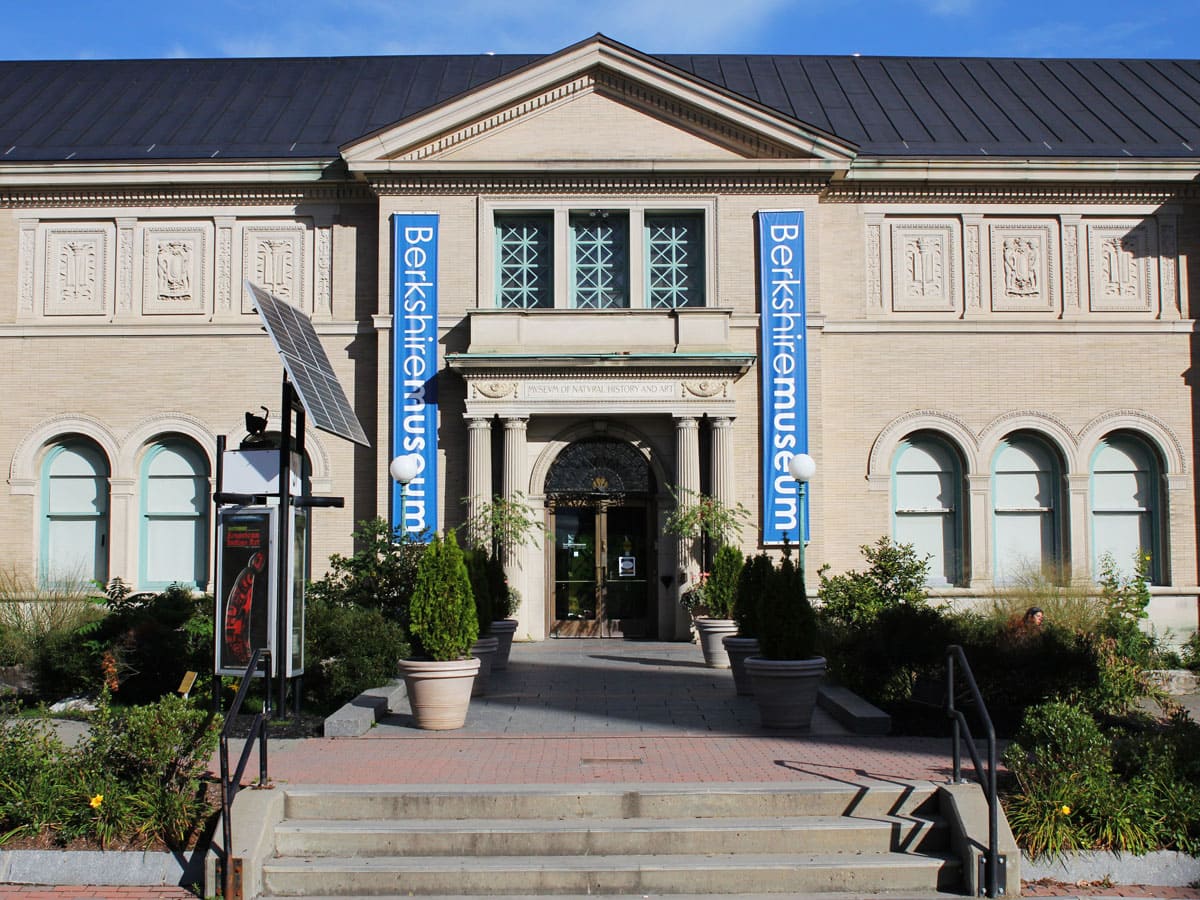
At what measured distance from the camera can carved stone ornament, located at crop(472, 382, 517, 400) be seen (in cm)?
2159

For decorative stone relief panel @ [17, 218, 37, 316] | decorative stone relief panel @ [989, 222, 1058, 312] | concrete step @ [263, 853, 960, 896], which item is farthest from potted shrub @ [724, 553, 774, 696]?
decorative stone relief panel @ [17, 218, 37, 316]

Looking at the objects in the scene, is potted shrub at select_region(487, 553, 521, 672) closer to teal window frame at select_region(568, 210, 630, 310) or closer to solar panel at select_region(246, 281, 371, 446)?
solar panel at select_region(246, 281, 371, 446)

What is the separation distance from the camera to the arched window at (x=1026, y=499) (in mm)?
23031

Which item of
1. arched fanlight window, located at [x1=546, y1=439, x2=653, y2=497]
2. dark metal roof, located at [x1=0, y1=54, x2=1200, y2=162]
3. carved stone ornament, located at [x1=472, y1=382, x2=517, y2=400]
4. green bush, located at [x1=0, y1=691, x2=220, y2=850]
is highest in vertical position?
dark metal roof, located at [x1=0, y1=54, x2=1200, y2=162]

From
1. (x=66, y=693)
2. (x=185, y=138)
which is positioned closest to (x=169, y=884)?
(x=66, y=693)

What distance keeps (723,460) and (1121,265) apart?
29.6ft

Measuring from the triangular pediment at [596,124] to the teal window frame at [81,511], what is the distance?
7.75 metres

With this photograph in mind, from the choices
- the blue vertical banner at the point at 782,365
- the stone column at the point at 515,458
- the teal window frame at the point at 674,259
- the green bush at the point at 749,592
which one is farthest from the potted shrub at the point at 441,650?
the teal window frame at the point at 674,259

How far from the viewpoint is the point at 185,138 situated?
81.1 feet

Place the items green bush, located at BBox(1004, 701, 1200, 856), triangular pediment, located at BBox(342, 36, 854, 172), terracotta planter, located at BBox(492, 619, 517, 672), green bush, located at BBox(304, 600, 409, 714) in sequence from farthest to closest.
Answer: triangular pediment, located at BBox(342, 36, 854, 172) < terracotta planter, located at BBox(492, 619, 517, 672) < green bush, located at BBox(304, 600, 409, 714) < green bush, located at BBox(1004, 701, 1200, 856)

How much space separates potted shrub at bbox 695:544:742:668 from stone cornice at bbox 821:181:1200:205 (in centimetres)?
842

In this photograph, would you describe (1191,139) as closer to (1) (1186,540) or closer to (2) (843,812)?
(1) (1186,540)

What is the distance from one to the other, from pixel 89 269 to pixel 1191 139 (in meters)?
22.5

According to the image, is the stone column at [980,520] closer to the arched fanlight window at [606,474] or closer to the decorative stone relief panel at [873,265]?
the decorative stone relief panel at [873,265]
